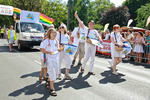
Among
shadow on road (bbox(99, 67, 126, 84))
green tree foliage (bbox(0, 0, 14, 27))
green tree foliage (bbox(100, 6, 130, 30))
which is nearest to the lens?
shadow on road (bbox(99, 67, 126, 84))

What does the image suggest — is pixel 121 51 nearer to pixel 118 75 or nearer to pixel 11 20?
pixel 118 75

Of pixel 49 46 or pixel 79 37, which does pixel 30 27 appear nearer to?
pixel 79 37

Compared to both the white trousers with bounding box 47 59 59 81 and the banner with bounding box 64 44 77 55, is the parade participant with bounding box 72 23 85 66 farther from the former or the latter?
the white trousers with bounding box 47 59 59 81

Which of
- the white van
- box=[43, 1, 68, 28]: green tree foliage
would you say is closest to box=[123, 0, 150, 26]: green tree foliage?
box=[43, 1, 68, 28]: green tree foliage

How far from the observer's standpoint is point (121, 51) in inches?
263

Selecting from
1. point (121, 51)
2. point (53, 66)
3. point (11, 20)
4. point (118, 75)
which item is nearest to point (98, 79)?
point (118, 75)

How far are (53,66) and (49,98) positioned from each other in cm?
79

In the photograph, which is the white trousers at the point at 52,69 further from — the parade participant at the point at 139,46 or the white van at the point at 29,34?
the white van at the point at 29,34

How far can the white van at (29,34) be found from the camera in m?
12.4

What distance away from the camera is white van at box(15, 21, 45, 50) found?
40.7 ft

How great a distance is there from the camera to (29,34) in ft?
41.3

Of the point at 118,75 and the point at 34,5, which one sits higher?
the point at 34,5

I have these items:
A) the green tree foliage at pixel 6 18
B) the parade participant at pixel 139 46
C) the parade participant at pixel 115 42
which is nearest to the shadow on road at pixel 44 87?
the parade participant at pixel 115 42

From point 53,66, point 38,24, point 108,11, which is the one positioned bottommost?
point 53,66
